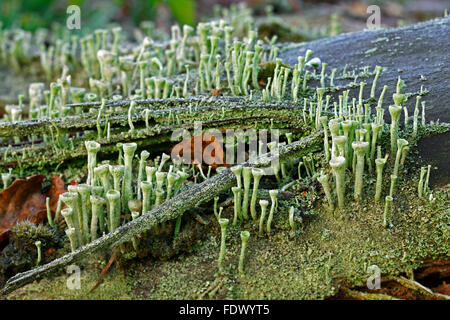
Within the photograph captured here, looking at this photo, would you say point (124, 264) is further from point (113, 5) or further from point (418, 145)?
point (113, 5)

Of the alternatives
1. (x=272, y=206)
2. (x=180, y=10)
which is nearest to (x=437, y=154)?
(x=272, y=206)

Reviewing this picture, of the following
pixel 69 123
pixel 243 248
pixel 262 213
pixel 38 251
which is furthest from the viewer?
pixel 69 123

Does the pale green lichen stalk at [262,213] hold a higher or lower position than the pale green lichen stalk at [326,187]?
lower

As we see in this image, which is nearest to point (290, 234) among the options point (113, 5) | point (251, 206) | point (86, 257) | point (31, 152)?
point (251, 206)

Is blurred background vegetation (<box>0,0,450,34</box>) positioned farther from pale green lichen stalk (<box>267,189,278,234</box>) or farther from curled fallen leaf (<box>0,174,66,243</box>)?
pale green lichen stalk (<box>267,189,278,234</box>)

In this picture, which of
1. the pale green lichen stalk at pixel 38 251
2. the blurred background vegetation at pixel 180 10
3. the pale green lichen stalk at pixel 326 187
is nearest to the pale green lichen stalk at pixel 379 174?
the pale green lichen stalk at pixel 326 187

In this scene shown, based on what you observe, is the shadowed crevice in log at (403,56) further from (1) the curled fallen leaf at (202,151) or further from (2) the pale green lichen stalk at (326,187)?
(1) the curled fallen leaf at (202,151)

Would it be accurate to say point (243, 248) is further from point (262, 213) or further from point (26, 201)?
point (26, 201)
